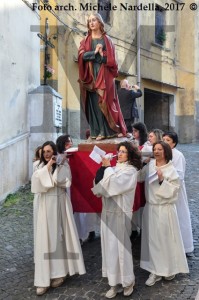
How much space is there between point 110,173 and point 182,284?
143 cm

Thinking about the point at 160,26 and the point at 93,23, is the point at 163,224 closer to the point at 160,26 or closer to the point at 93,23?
the point at 93,23

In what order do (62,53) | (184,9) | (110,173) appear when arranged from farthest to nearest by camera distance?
(184,9) < (62,53) < (110,173)

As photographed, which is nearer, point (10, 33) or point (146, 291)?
point (146, 291)

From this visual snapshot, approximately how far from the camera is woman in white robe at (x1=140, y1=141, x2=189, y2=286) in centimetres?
411

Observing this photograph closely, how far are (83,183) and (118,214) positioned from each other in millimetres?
803

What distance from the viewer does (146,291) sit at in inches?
158

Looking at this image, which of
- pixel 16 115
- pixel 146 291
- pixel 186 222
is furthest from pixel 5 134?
pixel 146 291

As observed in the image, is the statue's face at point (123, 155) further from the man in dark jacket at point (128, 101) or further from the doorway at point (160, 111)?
the doorway at point (160, 111)

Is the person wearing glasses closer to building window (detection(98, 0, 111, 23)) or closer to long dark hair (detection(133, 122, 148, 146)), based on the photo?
long dark hair (detection(133, 122, 148, 146))

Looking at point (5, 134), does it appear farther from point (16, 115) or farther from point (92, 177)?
point (92, 177)

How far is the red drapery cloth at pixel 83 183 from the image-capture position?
181 inches

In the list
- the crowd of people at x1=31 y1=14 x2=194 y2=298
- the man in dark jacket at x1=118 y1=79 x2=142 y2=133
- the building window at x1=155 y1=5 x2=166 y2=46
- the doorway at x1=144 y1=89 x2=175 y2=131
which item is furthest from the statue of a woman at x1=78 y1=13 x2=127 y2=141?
the doorway at x1=144 y1=89 x2=175 y2=131

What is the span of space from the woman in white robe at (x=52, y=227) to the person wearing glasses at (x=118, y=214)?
0.38 m

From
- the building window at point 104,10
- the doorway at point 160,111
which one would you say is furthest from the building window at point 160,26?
the building window at point 104,10
